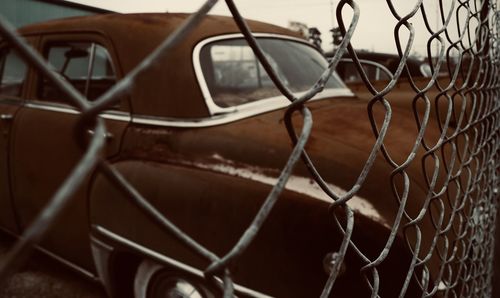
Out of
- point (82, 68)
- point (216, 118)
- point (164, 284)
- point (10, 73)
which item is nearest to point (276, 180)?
point (216, 118)

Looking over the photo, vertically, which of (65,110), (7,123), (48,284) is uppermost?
(65,110)

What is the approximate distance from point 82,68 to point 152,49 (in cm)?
79

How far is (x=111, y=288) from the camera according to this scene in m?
2.22

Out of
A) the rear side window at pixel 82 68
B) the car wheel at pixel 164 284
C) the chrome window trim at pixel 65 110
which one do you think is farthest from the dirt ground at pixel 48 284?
the rear side window at pixel 82 68

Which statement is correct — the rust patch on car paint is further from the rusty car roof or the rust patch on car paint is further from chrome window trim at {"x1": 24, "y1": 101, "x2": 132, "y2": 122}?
chrome window trim at {"x1": 24, "y1": 101, "x2": 132, "y2": 122}

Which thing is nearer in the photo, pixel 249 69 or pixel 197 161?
pixel 197 161

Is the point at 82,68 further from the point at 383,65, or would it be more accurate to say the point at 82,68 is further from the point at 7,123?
the point at 383,65

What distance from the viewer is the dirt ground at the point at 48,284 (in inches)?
106

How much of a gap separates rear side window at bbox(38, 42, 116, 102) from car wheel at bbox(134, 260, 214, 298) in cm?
112

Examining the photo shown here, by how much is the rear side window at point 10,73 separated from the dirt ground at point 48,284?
A: 1201mm

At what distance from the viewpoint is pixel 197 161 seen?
190 cm

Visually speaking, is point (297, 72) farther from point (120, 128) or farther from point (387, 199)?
point (387, 199)

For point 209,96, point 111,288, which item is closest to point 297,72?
point 209,96

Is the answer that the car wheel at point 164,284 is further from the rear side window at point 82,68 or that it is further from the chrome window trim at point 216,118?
the rear side window at point 82,68
